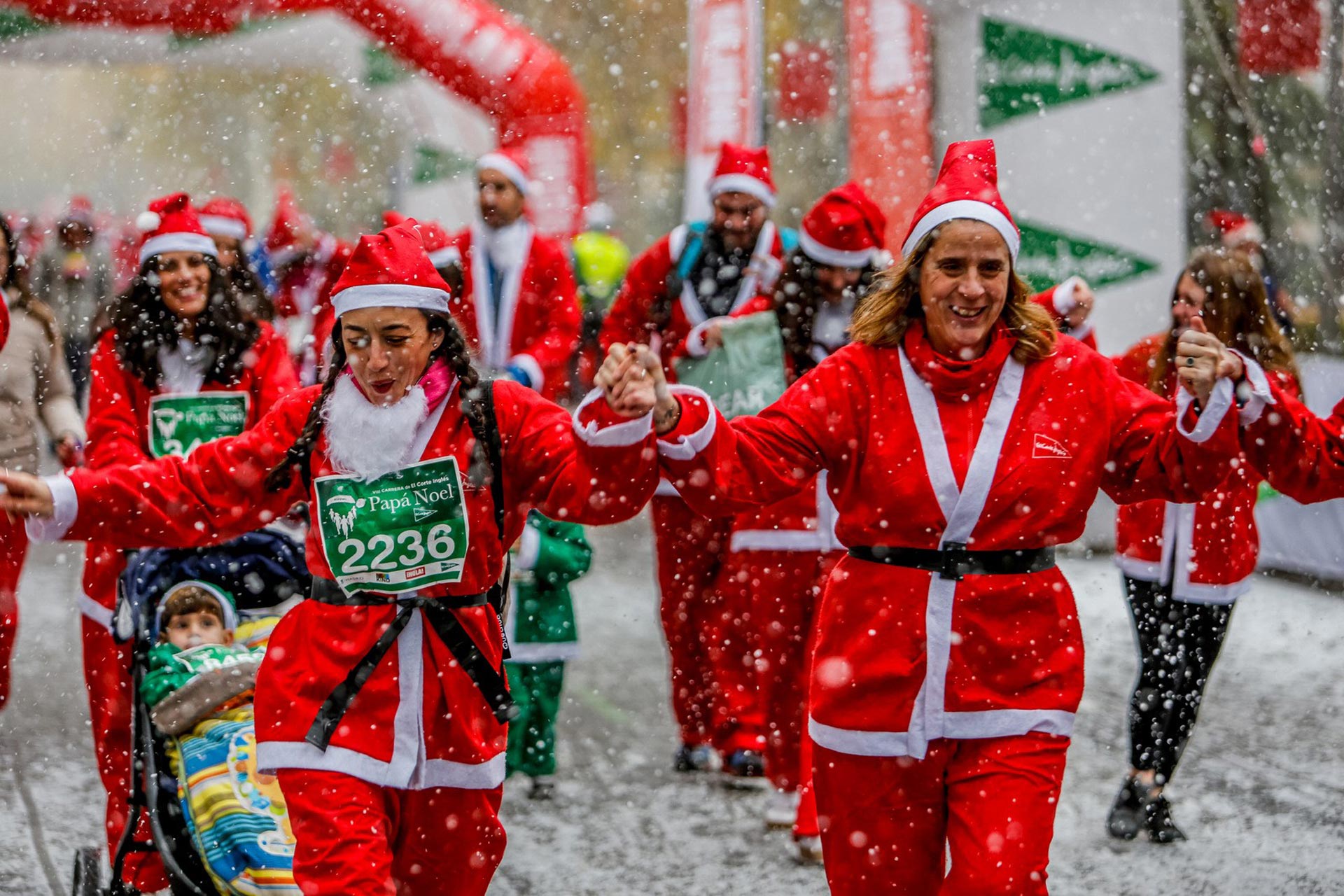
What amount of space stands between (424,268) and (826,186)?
3481 cm

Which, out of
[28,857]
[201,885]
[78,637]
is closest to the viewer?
Answer: [201,885]

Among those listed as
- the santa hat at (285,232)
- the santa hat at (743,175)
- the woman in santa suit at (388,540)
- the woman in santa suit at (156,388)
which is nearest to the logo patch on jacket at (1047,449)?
the woman in santa suit at (388,540)

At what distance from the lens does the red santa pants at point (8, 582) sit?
645 centimetres

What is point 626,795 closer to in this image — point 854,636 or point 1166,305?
point 854,636

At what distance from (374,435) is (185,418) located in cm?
189

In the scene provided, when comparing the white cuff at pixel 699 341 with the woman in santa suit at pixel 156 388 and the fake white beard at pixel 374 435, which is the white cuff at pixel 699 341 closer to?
the woman in santa suit at pixel 156 388

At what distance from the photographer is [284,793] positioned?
3795 millimetres

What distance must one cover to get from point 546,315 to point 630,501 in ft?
15.2

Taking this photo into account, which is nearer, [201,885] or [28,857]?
[201,885]

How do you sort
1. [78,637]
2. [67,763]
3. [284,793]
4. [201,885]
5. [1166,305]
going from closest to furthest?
[284,793], [201,885], [67,763], [78,637], [1166,305]

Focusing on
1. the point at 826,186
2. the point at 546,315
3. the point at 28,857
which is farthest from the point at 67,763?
the point at 826,186

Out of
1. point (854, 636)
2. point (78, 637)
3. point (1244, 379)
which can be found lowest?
point (78, 637)

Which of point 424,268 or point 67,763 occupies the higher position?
point 424,268

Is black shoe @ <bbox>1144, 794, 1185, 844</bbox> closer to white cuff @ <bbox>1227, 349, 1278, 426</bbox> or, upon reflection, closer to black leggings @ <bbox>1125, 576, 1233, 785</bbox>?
black leggings @ <bbox>1125, 576, 1233, 785</bbox>
